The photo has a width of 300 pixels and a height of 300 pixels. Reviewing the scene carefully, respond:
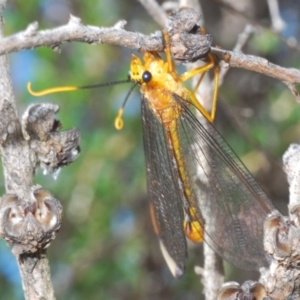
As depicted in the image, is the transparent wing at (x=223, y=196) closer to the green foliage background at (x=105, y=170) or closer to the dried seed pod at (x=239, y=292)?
the dried seed pod at (x=239, y=292)

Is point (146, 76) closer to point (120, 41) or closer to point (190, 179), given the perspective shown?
point (190, 179)

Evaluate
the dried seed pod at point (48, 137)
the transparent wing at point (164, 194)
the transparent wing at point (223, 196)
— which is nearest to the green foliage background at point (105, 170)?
the transparent wing at point (164, 194)

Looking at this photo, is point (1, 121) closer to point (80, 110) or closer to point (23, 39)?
point (23, 39)

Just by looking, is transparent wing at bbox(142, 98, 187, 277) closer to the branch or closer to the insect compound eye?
the insect compound eye

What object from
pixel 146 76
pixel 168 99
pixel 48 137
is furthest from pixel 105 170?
pixel 48 137

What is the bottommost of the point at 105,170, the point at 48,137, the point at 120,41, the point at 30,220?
the point at 105,170
